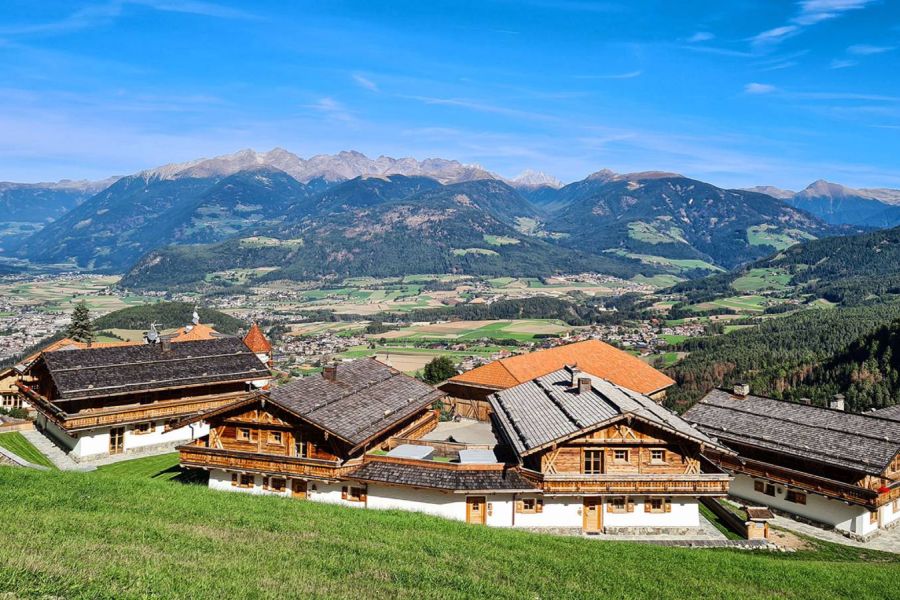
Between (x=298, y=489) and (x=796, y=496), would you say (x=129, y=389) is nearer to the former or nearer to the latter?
(x=298, y=489)

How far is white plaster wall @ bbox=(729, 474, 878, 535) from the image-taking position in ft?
103

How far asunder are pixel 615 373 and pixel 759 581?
1439 inches

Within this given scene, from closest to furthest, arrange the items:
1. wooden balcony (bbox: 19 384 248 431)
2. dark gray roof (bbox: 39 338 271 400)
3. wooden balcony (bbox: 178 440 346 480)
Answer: wooden balcony (bbox: 178 440 346 480), wooden balcony (bbox: 19 384 248 431), dark gray roof (bbox: 39 338 271 400)

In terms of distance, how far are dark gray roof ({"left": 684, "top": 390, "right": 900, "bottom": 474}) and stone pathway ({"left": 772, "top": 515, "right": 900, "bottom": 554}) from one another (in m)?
3.37

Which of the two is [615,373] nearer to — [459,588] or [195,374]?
[195,374]

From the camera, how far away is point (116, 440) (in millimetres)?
38469

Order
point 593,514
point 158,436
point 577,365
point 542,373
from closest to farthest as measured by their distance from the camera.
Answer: point 593,514, point 158,436, point 577,365, point 542,373

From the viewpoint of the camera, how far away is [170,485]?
2811cm

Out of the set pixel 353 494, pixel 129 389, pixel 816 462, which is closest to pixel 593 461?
pixel 353 494

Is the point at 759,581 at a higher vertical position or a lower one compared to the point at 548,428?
lower

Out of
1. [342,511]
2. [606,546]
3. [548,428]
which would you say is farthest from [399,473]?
[606,546]

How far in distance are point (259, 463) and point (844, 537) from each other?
28520 millimetres

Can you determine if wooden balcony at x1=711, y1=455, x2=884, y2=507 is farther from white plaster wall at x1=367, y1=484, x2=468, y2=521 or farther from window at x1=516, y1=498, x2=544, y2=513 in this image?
white plaster wall at x1=367, y1=484, x2=468, y2=521

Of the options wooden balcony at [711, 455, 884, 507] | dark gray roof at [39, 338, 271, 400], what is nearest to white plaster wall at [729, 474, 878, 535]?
wooden balcony at [711, 455, 884, 507]
